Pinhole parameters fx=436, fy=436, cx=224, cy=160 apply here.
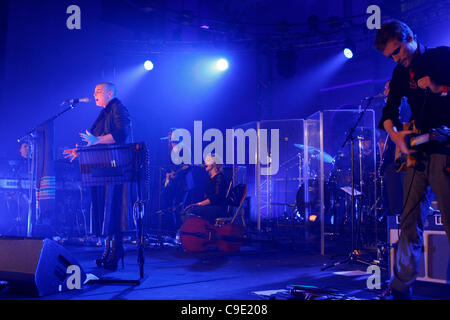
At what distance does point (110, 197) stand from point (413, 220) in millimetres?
3098

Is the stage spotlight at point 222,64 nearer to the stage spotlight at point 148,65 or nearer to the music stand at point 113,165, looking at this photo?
the stage spotlight at point 148,65

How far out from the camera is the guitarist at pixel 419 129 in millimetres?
2982

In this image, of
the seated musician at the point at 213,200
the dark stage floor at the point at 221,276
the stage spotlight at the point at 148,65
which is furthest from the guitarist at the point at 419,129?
the stage spotlight at the point at 148,65

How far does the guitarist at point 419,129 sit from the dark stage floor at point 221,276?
688 mm

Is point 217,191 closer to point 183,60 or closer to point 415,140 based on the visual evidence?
point 415,140

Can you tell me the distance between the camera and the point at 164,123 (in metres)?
13.5

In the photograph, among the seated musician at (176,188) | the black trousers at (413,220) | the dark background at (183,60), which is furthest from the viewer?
the dark background at (183,60)

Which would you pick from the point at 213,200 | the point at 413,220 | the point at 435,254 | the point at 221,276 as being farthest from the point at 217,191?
the point at 413,220

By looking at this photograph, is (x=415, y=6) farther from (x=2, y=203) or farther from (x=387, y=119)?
(x=2, y=203)

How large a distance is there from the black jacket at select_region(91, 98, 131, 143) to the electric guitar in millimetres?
2944

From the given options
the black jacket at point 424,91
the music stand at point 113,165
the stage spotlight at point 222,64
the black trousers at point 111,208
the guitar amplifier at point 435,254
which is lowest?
the guitar amplifier at point 435,254

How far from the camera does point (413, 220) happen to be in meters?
3.13
